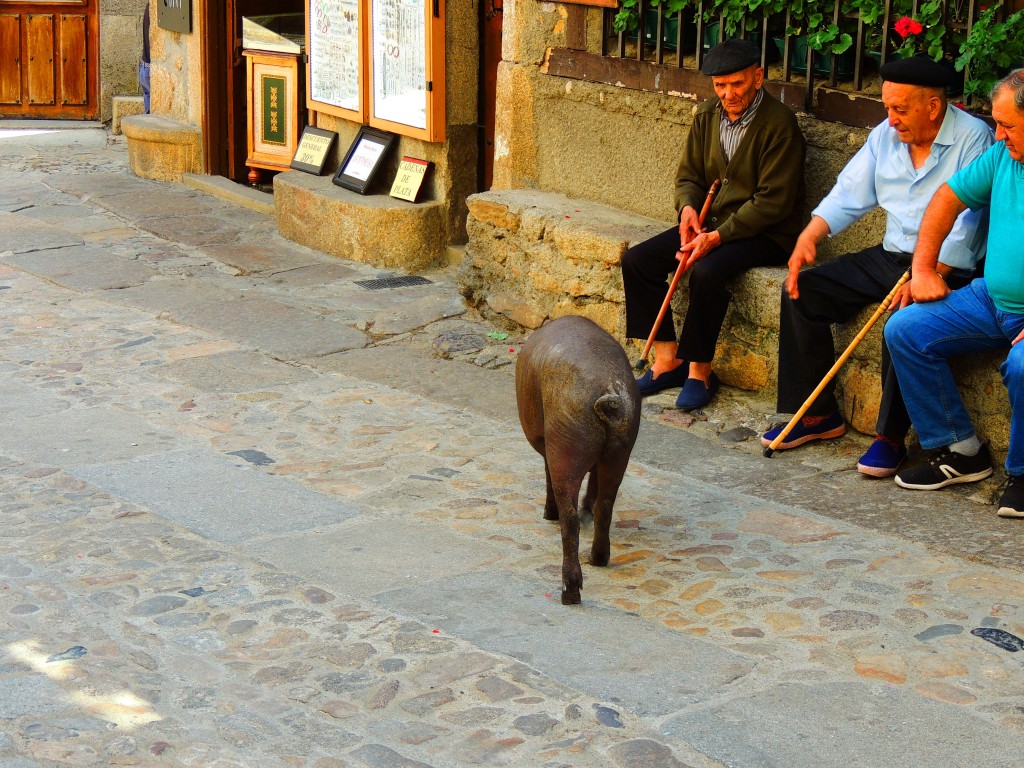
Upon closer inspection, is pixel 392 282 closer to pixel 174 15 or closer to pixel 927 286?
pixel 927 286

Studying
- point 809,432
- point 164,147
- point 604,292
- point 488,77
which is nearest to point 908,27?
point 809,432

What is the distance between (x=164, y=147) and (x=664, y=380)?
6.35 metres

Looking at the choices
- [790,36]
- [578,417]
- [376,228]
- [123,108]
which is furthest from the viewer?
[123,108]


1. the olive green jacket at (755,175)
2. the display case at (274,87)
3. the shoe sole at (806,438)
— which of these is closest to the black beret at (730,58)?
the olive green jacket at (755,175)

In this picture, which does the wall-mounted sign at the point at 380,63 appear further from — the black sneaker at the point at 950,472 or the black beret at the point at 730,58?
the black sneaker at the point at 950,472

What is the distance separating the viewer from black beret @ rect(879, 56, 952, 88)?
17.3 ft

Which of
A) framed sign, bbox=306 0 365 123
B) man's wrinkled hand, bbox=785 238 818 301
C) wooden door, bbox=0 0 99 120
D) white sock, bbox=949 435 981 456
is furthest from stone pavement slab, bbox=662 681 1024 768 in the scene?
wooden door, bbox=0 0 99 120

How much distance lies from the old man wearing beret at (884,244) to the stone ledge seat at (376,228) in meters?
3.44

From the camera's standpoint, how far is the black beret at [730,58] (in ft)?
19.5

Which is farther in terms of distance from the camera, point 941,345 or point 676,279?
point 676,279

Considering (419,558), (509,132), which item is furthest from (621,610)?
(509,132)

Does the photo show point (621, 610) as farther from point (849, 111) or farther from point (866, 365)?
point (849, 111)

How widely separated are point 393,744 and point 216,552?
1.42 meters

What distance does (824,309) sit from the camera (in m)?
5.66
